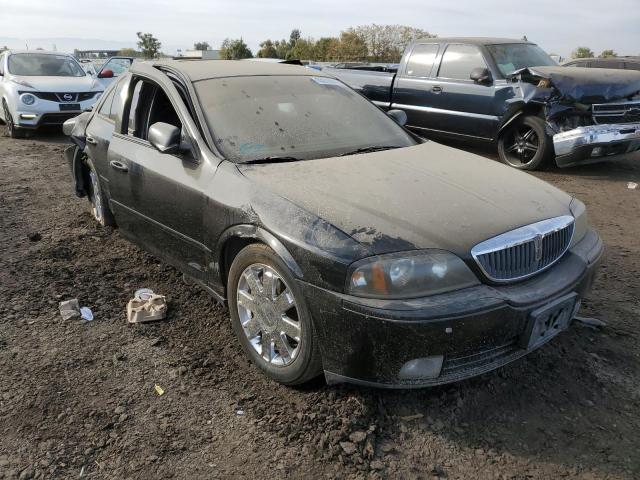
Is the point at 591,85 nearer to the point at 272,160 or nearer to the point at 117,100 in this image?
the point at 272,160

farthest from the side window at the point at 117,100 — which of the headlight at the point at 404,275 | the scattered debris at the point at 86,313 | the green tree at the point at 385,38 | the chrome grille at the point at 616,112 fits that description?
the green tree at the point at 385,38

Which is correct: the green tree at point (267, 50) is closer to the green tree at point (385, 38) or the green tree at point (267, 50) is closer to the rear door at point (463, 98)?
the green tree at point (385, 38)

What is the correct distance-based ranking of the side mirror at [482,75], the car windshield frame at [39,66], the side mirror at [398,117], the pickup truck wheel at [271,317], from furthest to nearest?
the car windshield frame at [39,66] < the side mirror at [482,75] < the side mirror at [398,117] < the pickup truck wheel at [271,317]

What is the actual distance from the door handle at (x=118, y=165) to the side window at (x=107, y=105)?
23.4 inches

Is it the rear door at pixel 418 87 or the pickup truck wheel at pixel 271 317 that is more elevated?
the rear door at pixel 418 87

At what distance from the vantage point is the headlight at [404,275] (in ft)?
7.42

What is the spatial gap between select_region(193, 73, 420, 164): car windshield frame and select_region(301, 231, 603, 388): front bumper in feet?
3.52

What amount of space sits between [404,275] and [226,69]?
2.33 meters

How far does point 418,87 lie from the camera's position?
851cm

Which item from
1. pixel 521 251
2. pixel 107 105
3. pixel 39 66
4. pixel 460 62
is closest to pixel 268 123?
pixel 521 251

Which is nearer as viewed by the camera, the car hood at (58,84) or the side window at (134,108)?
the side window at (134,108)

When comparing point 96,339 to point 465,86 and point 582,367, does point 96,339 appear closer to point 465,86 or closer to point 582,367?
point 582,367

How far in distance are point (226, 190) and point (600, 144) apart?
223 inches


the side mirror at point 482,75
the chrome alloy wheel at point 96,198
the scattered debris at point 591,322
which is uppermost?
the side mirror at point 482,75
